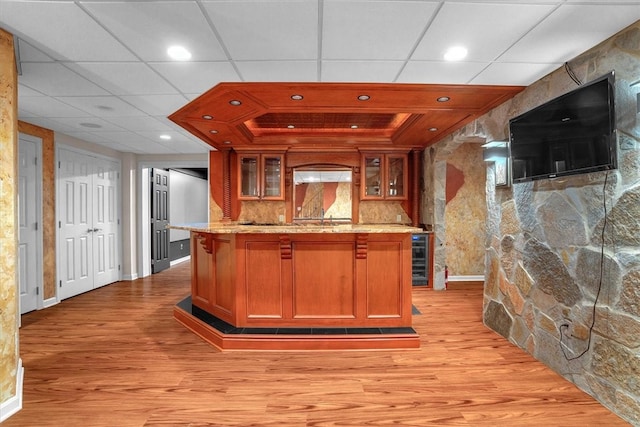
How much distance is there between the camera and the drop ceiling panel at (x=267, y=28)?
1.65 m

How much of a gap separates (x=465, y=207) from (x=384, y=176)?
5.21 feet

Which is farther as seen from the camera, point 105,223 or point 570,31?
point 105,223

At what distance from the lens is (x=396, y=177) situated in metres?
5.05

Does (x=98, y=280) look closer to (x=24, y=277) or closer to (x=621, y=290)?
(x=24, y=277)

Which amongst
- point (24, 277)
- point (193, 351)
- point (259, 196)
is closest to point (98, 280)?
point (24, 277)

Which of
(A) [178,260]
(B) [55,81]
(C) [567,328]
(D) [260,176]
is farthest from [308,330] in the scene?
(A) [178,260]

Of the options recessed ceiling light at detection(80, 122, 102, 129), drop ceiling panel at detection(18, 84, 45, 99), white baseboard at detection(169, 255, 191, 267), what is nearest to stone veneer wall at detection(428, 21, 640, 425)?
drop ceiling panel at detection(18, 84, 45, 99)

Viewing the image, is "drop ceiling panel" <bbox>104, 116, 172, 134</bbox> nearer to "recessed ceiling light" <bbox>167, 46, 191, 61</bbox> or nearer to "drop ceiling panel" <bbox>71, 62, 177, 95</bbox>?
"drop ceiling panel" <bbox>71, 62, 177, 95</bbox>

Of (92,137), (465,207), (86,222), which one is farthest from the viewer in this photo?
(465,207)

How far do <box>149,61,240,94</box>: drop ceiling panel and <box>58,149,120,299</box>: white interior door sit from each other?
9.62 feet

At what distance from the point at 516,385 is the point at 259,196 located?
13.1ft

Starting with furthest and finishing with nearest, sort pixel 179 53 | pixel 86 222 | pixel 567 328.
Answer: pixel 86 222 → pixel 567 328 → pixel 179 53

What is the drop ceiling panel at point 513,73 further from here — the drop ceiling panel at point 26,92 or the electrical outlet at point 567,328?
the drop ceiling panel at point 26,92

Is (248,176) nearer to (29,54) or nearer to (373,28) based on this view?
(29,54)
